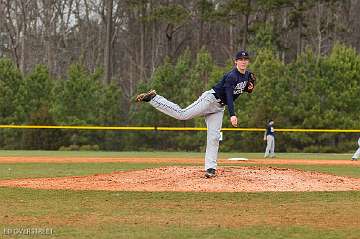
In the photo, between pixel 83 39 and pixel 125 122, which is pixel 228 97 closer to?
pixel 125 122

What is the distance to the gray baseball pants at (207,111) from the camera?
1128cm

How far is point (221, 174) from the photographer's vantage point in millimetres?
11961

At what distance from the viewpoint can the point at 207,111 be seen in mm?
11375

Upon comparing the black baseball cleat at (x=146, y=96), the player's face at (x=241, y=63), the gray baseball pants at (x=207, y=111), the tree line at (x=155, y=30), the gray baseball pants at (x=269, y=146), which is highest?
the tree line at (x=155, y=30)

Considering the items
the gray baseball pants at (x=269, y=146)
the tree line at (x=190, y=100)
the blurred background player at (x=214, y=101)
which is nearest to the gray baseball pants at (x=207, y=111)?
the blurred background player at (x=214, y=101)

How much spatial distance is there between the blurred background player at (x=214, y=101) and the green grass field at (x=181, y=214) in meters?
1.45

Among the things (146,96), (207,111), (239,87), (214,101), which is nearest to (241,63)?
(239,87)

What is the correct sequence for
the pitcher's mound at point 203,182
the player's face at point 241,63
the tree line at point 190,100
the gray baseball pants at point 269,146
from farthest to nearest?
the tree line at point 190,100 < the gray baseball pants at point 269,146 < the player's face at point 241,63 < the pitcher's mound at point 203,182

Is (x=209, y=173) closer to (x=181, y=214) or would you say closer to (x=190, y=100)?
(x=181, y=214)

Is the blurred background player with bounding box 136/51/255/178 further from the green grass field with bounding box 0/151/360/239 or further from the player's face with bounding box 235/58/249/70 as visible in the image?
the green grass field with bounding box 0/151/360/239

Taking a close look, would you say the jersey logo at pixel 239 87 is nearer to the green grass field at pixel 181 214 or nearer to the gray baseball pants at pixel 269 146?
the green grass field at pixel 181 214

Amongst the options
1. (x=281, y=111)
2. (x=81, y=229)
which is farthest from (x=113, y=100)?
(x=81, y=229)

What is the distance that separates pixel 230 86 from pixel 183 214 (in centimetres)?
349

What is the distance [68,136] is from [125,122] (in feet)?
15.4
